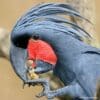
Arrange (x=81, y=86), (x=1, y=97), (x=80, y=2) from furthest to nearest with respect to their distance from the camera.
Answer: (x=1, y=97) → (x=80, y=2) → (x=81, y=86)

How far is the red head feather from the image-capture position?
1.32 m

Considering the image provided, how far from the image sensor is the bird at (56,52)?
132 cm

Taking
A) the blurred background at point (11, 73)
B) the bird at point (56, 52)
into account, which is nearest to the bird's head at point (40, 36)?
the bird at point (56, 52)

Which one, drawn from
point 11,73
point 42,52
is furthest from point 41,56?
point 11,73

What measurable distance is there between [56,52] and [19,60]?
0.34 feet

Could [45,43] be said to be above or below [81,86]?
above

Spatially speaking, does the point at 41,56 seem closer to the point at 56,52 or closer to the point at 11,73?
the point at 56,52

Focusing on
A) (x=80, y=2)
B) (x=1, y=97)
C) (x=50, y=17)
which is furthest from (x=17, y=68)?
(x=1, y=97)

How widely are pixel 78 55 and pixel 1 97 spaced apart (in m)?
1.80

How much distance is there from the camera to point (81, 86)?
52.0 inches

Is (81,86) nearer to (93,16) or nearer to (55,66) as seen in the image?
(55,66)

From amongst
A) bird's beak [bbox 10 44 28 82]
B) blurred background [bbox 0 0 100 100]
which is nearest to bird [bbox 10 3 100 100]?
bird's beak [bbox 10 44 28 82]

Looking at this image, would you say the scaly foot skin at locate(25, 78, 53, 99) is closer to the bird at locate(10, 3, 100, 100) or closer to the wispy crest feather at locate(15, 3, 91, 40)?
the bird at locate(10, 3, 100, 100)

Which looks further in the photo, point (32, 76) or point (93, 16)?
point (93, 16)
